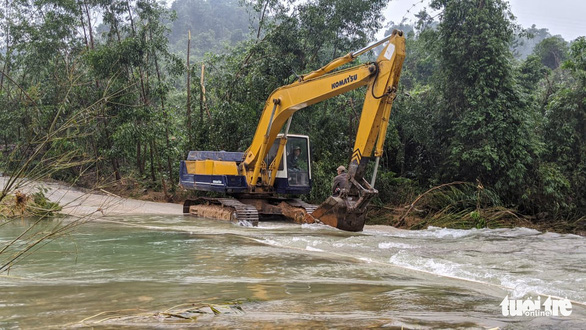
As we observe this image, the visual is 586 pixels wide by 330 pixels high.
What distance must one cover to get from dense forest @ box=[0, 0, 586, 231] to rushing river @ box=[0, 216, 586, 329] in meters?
5.61

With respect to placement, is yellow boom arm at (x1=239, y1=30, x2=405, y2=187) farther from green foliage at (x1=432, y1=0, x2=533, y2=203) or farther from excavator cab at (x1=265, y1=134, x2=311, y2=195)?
green foliage at (x1=432, y1=0, x2=533, y2=203)

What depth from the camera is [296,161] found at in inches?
630

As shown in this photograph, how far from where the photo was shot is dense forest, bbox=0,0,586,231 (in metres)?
17.4

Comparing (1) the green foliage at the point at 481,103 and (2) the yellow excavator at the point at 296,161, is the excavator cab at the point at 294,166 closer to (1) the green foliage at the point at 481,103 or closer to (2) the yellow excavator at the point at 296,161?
(2) the yellow excavator at the point at 296,161

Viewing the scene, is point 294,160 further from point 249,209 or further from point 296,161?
point 249,209

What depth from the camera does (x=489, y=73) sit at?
721 inches

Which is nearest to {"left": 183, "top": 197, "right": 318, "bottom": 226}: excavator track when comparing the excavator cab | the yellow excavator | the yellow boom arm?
the yellow excavator

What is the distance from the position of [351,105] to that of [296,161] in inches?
180

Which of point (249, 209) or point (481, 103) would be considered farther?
point (481, 103)

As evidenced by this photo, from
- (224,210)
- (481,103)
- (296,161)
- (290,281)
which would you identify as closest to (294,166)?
(296,161)

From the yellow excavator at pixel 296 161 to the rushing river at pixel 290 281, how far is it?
4.29 ft

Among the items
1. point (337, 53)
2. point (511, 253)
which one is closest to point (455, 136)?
point (337, 53)

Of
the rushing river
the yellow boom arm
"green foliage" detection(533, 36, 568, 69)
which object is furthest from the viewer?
"green foliage" detection(533, 36, 568, 69)

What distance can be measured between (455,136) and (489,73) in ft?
7.57
